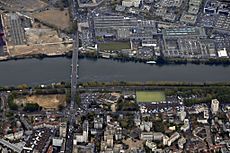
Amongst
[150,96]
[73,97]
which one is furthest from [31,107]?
[150,96]

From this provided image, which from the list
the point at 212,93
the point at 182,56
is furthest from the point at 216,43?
the point at 212,93

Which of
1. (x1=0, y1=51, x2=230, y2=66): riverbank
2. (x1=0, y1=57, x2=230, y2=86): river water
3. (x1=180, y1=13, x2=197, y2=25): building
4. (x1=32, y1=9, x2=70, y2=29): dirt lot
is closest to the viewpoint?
(x1=0, y1=57, x2=230, y2=86): river water

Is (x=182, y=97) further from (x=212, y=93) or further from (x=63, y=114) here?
(x=63, y=114)

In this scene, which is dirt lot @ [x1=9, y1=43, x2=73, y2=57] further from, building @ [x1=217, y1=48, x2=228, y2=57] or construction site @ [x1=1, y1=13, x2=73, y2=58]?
building @ [x1=217, y1=48, x2=228, y2=57]

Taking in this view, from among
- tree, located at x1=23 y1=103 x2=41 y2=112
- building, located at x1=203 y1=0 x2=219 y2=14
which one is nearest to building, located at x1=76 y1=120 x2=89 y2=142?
tree, located at x1=23 y1=103 x2=41 y2=112

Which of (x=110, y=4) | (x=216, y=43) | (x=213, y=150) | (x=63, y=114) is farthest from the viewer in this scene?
(x=110, y=4)

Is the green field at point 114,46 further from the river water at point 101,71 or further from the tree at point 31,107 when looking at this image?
the tree at point 31,107
